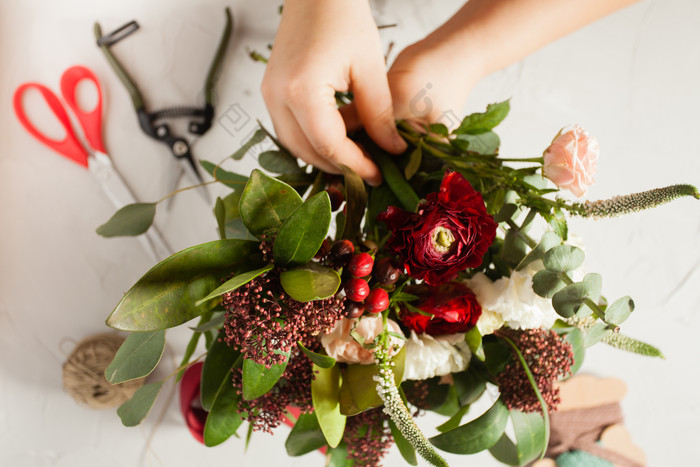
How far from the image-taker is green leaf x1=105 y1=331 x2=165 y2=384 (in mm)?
345

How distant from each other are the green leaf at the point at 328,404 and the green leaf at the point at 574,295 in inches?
6.8

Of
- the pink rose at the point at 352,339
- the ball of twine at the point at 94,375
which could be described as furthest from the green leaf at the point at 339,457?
the ball of twine at the point at 94,375

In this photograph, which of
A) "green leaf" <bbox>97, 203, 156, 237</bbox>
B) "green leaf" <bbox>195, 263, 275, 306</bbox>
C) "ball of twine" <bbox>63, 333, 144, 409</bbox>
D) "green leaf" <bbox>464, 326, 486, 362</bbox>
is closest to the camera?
"green leaf" <bbox>195, 263, 275, 306</bbox>

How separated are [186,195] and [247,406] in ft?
1.23

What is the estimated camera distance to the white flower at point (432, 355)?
0.38m

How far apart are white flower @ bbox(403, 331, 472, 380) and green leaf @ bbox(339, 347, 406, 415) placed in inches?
0.6

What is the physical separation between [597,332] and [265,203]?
9.6 inches

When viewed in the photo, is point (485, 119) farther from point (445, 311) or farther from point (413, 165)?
point (445, 311)

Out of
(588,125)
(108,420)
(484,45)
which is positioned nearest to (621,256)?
(588,125)

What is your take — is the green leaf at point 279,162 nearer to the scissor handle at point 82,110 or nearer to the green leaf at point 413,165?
the green leaf at point 413,165

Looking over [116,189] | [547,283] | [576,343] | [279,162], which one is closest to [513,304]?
[547,283]

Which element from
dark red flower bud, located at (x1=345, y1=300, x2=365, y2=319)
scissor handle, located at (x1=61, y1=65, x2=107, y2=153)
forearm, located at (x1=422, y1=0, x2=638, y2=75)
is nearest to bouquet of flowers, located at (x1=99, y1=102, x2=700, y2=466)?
dark red flower bud, located at (x1=345, y1=300, x2=365, y2=319)

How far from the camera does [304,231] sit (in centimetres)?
30

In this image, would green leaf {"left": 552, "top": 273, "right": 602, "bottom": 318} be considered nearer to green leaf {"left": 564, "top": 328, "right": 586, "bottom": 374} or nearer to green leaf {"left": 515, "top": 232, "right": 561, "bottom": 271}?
green leaf {"left": 515, "top": 232, "right": 561, "bottom": 271}
